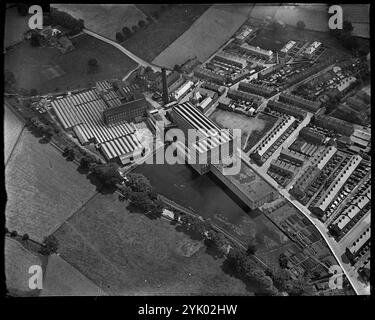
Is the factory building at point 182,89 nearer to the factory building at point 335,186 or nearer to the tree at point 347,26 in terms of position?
the factory building at point 335,186

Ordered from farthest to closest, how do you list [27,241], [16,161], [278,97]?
[278,97] < [16,161] < [27,241]

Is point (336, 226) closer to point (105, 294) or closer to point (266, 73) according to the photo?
point (105, 294)

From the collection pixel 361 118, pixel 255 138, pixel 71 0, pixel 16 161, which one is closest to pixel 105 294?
pixel 16 161

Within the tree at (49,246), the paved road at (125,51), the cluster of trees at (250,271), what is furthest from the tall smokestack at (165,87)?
the cluster of trees at (250,271)

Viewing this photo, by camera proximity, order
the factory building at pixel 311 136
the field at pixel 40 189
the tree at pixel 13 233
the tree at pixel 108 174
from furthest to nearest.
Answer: the factory building at pixel 311 136 < the tree at pixel 108 174 < the field at pixel 40 189 < the tree at pixel 13 233

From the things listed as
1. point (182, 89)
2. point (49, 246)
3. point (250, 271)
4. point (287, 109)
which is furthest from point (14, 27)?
point (250, 271)

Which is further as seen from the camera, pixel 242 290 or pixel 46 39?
pixel 46 39
